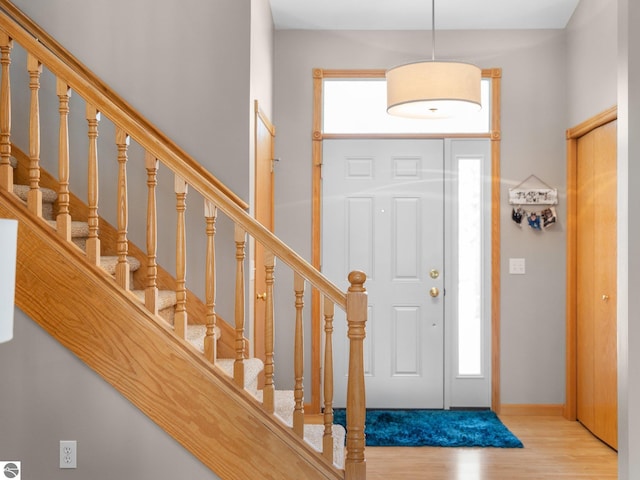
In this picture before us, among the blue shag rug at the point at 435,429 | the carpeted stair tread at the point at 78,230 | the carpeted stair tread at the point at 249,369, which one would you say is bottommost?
the blue shag rug at the point at 435,429

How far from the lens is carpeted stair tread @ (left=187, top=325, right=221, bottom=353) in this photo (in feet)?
9.40

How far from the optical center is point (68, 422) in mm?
2697

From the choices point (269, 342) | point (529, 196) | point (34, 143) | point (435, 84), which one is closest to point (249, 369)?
point (269, 342)

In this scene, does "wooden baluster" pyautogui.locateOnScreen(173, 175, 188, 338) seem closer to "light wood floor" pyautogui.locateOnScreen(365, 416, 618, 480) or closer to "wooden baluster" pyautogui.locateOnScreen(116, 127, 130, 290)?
Result: "wooden baluster" pyautogui.locateOnScreen(116, 127, 130, 290)

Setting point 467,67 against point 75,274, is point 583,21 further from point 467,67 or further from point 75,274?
point 75,274

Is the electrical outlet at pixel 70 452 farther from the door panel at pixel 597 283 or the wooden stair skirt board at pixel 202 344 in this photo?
the door panel at pixel 597 283

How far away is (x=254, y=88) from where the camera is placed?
149 inches

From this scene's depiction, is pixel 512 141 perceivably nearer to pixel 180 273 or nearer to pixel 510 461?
pixel 510 461

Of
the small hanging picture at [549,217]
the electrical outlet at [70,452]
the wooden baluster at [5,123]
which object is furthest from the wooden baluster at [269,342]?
the small hanging picture at [549,217]

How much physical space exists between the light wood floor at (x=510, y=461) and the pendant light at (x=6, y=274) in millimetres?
2562

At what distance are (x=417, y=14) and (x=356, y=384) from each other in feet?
10.4

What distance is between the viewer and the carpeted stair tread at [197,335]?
2.87 metres

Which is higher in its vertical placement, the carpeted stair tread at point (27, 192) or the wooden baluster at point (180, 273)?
the carpeted stair tread at point (27, 192)

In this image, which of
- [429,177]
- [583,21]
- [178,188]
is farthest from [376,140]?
[178,188]
